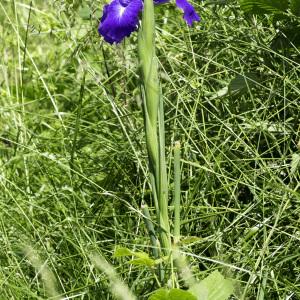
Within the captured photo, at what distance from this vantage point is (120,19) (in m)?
1.29

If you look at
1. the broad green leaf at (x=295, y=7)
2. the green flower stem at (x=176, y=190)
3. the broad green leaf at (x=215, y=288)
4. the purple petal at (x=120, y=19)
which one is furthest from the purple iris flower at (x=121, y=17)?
the broad green leaf at (x=215, y=288)

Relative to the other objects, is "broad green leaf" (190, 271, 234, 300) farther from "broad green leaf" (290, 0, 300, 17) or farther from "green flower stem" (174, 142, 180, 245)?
"broad green leaf" (290, 0, 300, 17)

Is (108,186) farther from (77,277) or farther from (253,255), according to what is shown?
(253,255)

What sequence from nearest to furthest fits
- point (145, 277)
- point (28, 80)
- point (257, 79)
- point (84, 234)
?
point (145, 277) → point (84, 234) → point (257, 79) → point (28, 80)

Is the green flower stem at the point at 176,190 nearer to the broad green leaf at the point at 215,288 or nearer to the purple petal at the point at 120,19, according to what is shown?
the broad green leaf at the point at 215,288

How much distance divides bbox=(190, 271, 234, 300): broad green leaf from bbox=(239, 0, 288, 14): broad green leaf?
2.01 feet

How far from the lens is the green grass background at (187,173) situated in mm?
1482

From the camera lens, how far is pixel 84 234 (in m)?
1.60

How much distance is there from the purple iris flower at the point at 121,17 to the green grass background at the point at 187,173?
283 mm

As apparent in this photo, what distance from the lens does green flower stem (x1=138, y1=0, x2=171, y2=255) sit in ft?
3.92

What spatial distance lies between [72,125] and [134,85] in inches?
9.1

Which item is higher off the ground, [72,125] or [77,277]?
[72,125]

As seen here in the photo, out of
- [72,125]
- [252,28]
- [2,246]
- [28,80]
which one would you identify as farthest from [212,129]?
[28,80]

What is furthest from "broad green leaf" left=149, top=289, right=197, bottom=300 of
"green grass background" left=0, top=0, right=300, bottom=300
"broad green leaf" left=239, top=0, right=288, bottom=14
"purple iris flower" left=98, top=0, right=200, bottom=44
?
"broad green leaf" left=239, top=0, right=288, bottom=14
